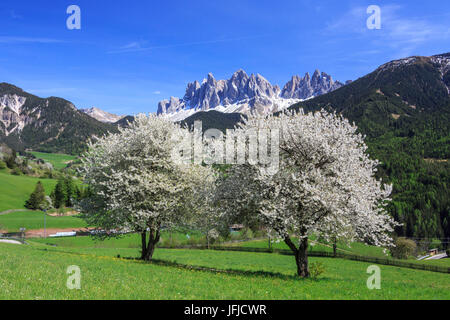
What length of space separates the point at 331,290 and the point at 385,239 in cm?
877

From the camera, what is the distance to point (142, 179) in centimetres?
2867

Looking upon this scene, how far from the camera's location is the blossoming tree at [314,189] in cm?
2184

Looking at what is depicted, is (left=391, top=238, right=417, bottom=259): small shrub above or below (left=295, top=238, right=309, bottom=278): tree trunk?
→ below

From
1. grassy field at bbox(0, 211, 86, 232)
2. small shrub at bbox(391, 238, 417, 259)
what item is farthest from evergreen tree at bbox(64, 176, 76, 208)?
small shrub at bbox(391, 238, 417, 259)

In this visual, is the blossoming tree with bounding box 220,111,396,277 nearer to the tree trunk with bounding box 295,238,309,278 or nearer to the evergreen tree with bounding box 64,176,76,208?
the tree trunk with bounding box 295,238,309,278

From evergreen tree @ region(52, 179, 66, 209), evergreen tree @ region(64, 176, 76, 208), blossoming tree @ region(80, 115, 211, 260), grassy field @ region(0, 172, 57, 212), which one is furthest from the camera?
evergreen tree @ region(64, 176, 76, 208)

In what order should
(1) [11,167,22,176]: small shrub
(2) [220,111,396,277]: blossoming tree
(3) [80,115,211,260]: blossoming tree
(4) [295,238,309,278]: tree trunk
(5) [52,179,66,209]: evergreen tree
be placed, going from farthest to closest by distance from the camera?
1. (1) [11,167,22,176]: small shrub
2. (5) [52,179,66,209]: evergreen tree
3. (3) [80,115,211,260]: blossoming tree
4. (4) [295,238,309,278]: tree trunk
5. (2) [220,111,396,277]: blossoming tree

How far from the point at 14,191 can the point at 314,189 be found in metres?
163

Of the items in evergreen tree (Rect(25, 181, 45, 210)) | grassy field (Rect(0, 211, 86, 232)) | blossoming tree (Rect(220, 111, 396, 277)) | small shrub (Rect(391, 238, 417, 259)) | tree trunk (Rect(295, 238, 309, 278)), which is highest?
blossoming tree (Rect(220, 111, 396, 277))

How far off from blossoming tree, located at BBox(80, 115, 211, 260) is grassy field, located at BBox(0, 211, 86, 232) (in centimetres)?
8447

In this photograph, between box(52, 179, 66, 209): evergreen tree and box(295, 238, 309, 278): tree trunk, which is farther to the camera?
box(52, 179, 66, 209): evergreen tree

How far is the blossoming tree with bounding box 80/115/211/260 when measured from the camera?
29.0 metres

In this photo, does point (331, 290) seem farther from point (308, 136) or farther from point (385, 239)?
point (308, 136)
